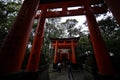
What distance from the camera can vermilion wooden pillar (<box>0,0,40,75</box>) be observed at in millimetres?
1743

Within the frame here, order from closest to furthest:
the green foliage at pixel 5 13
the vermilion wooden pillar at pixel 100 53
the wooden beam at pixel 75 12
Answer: the vermilion wooden pillar at pixel 100 53, the wooden beam at pixel 75 12, the green foliage at pixel 5 13

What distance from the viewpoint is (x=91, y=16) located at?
405cm

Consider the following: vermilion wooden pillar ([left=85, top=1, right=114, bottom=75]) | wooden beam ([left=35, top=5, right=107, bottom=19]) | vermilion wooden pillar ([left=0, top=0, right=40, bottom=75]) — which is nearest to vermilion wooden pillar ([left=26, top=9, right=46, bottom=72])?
wooden beam ([left=35, top=5, right=107, bottom=19])

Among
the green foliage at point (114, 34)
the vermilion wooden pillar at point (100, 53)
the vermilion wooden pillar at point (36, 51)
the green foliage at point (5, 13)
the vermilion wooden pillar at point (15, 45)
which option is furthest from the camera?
A: the green foliage at point (114, 34)

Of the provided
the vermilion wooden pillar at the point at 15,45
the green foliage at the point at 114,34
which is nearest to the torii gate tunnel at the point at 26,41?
the vermilion wooden pillar at the point at 15,45

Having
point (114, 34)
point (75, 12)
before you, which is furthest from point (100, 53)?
point (114, 34)

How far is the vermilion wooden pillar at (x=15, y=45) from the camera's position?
1.74 m

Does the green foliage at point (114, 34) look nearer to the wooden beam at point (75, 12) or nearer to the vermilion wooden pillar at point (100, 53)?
the wooden beam at point (75, 12)

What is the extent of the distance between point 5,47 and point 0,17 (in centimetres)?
542

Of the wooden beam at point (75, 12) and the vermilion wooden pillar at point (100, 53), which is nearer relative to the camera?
the vermilion wooden pillar at point (100, 53)

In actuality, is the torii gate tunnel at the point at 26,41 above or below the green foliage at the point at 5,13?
below

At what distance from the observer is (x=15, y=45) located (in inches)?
76.2

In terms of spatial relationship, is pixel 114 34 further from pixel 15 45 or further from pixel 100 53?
pixel 15 45

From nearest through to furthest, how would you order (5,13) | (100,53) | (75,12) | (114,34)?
(100,53), (75,12), (5,13), (114,34)
